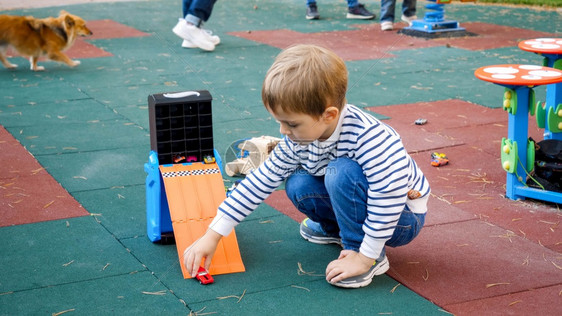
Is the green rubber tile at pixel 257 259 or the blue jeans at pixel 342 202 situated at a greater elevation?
the blue jeans at pixel 342 202

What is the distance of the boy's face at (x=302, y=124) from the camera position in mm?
2576

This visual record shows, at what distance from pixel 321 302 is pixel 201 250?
Result: 0.50m

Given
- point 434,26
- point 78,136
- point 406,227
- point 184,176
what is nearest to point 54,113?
point 78,136

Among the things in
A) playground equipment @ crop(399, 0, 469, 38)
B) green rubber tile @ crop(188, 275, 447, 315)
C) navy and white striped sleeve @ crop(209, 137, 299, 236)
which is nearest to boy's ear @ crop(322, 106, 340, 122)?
navy and white striped sleeve @ crop(209, 137, 299, 236)

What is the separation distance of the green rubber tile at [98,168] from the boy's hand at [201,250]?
132 cm

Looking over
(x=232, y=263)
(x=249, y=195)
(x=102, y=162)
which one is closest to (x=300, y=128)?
(x=249, y=195)

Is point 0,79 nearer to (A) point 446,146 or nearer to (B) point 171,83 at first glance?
(B) point 171,83

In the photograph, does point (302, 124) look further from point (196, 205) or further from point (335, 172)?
point (196, 205)

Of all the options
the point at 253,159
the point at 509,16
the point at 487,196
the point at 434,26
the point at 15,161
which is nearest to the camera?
the point at 487,196

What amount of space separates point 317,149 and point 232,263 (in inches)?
23.5

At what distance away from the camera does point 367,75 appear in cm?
694

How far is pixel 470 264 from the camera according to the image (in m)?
3.01

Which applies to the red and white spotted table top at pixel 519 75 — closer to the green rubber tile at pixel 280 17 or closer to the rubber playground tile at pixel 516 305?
the rubber playground tile at pixel 516 305

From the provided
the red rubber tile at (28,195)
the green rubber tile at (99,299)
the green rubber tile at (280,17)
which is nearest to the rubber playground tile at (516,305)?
the green rubber tile at (99,299)
